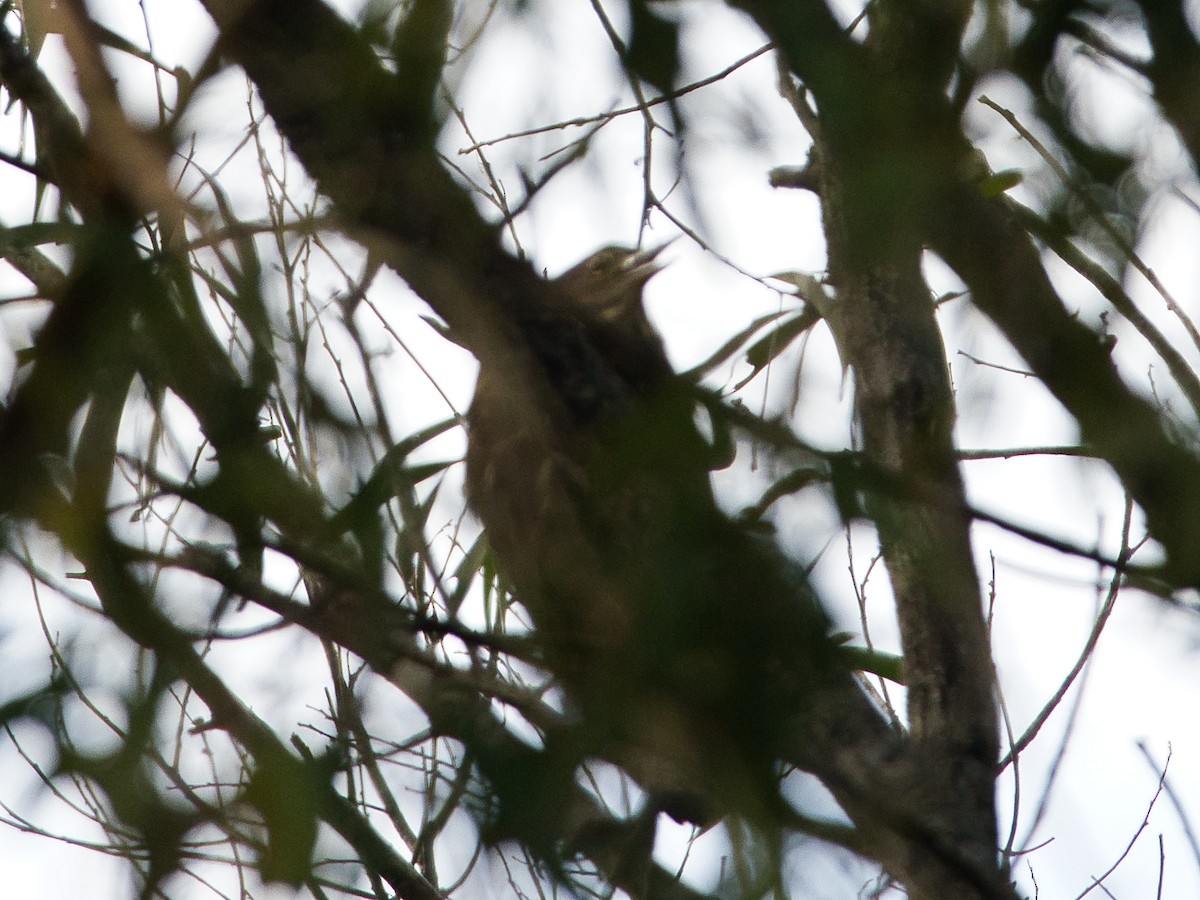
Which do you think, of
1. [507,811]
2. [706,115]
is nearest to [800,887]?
[507,811]

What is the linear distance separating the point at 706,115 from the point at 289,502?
0.35 meters

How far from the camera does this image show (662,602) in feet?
2.65

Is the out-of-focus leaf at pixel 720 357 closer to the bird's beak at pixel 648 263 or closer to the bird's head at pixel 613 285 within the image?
the bird's head at pixel 613 285

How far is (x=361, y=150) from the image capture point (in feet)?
2.84

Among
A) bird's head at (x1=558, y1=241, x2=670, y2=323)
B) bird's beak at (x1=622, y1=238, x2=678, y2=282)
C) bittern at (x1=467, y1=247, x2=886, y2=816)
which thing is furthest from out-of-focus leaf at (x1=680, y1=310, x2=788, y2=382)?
bird's beak at (x1=622, y1=238, x2=678, y2=282)

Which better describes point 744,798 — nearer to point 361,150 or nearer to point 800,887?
point 800,887

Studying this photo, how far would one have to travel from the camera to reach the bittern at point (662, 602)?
2.61ft

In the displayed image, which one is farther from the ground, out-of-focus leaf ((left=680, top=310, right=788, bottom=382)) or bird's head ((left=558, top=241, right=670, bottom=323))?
bird's head ((left=558, top=241, right=670, bottom=323))

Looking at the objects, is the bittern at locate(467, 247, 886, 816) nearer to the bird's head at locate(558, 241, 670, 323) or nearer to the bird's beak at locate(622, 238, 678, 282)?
the bird's head at locate(558, 241, 670, 323)

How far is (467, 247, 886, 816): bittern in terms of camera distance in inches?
31.3

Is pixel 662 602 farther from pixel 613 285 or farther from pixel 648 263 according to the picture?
pixel 648 263

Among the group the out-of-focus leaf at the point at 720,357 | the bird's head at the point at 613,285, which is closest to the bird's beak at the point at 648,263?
the bird's head at the point at 613,285

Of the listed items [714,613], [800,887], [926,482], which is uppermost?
[926,482]

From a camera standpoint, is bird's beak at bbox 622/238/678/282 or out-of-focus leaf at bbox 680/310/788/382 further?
bird's beak at bbox 622/238/678/282
